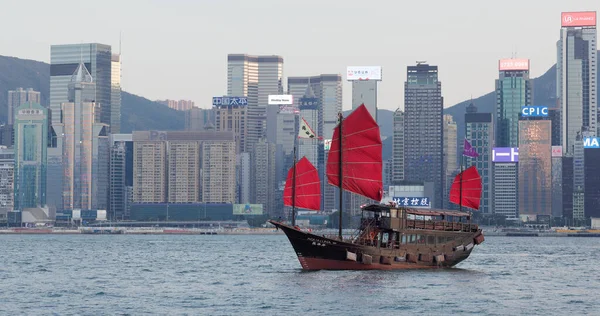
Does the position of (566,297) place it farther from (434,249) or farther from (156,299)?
(156,299)

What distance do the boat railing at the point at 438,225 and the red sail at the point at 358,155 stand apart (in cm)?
334

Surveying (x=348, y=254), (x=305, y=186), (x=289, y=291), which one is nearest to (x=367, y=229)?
(x=348, y=254)

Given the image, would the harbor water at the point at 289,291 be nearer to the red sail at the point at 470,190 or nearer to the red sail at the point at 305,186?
the red sail at the point at 305,186

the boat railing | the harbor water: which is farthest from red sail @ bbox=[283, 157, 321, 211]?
the boat railing

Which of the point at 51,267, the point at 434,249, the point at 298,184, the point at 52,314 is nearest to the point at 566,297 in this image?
the point at 434,249

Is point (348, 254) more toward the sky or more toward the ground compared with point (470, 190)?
more toward the ground

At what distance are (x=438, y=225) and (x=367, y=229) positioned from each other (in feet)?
24.1

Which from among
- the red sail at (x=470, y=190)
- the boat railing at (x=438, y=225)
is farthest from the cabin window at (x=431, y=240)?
the red sail at (x=470, y=190)

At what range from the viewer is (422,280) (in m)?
85.1

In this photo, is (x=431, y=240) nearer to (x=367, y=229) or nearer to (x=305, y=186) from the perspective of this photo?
(x=367, y=229)

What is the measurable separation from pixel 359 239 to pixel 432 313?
2200cm

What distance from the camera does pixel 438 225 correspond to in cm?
9469

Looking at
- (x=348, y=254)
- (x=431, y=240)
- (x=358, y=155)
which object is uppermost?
(x=358, y=155)

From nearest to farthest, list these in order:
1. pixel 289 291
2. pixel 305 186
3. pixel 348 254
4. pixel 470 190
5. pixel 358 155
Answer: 1. pixel 289 291
2. pixel 348 254
3. pixel 358 155
4. pixel 305 186
5. pixel 470 190
